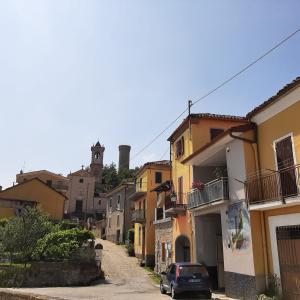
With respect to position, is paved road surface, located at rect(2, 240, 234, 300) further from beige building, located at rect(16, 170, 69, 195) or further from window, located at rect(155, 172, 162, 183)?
beige building, located at rect(16, 170, 69, 195)

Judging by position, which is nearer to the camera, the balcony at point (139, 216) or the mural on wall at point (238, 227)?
the mural on wall at point (238, 227)

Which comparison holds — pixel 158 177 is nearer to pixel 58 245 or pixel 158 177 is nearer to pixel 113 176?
pixel 58 245

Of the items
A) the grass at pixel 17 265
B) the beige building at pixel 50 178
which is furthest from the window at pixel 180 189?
the beige building at pixel 50 178

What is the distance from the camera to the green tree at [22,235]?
25.5 metres

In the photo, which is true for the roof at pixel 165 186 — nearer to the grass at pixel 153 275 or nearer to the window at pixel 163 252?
the window at pixel 163 252

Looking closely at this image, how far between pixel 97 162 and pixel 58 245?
73158mm

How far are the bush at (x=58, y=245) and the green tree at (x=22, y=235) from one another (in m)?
0.61

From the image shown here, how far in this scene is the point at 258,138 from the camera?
15555mm

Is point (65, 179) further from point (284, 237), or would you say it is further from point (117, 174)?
point (284, 237)

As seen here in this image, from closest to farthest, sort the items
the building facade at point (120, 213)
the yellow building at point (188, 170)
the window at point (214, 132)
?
the yellow building at point (188, 170)
the window at point (214, 132)
the building facade at point (120, 213)

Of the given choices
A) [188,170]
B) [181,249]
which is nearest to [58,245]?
[181,249]

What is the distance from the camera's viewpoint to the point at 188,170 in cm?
2317

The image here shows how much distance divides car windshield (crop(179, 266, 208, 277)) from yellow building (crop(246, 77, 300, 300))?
2760mm

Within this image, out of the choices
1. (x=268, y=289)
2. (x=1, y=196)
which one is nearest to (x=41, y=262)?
(x=268, y=289)
